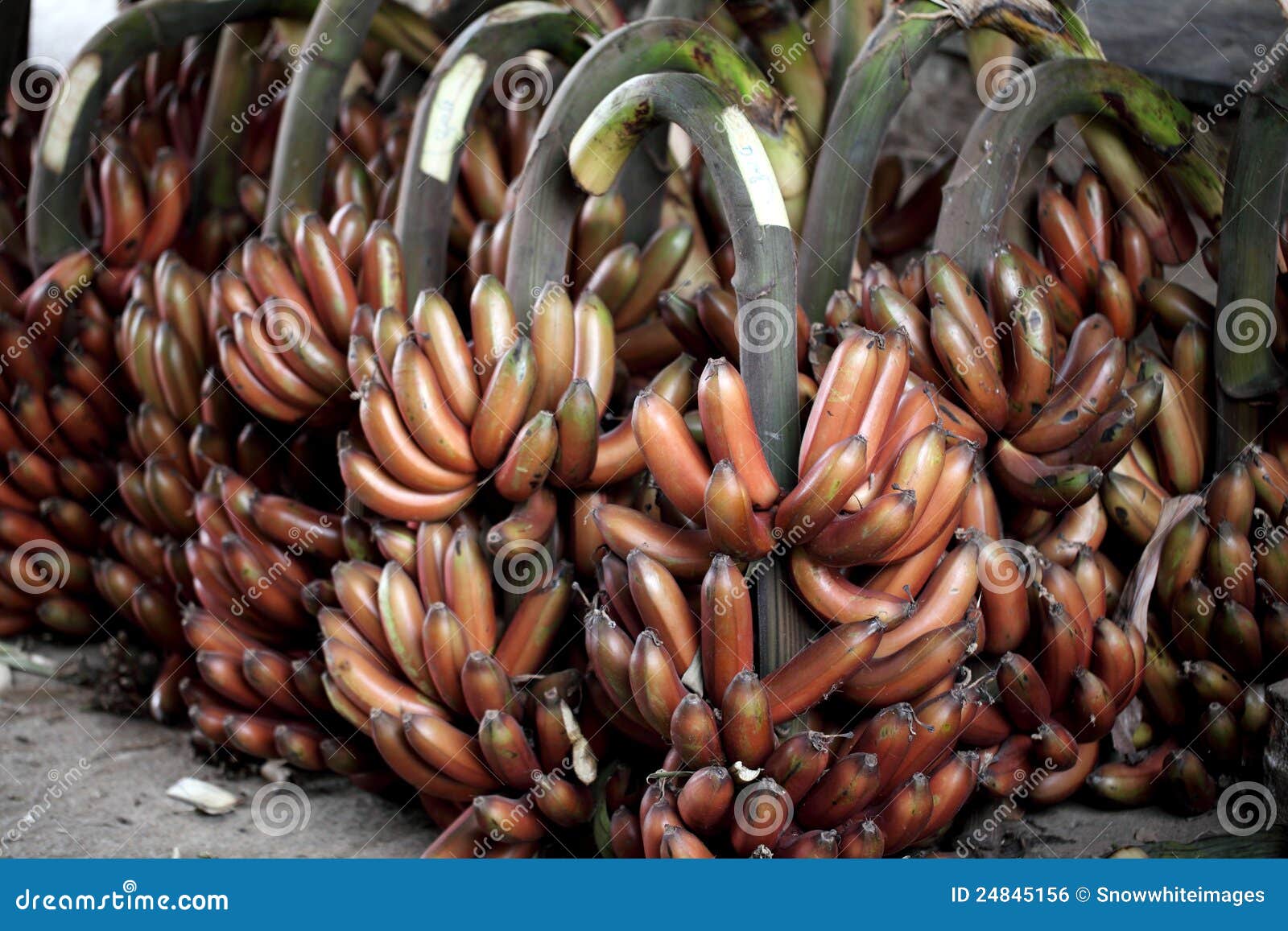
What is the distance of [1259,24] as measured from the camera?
2020mm

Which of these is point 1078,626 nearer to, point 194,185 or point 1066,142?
point 1066,142

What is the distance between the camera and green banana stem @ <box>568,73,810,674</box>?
4.38 ft

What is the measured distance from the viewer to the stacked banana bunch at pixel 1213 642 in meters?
1.47

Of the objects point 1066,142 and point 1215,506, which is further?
point 1066,142

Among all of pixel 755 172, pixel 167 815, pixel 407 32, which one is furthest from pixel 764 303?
pixel 407 32

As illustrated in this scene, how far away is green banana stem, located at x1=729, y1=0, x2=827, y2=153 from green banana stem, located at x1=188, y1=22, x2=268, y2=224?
0.88 m

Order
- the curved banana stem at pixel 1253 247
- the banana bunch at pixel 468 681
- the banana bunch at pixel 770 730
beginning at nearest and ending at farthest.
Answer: the banana bunch at pixel 770 730
the banana bunch at pixel 468 681
the curved banana stem at pixel 1253 247

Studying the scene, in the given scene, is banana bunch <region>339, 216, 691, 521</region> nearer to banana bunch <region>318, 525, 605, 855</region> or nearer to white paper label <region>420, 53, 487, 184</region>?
banana bunch <region>318, 525, 605, 855</region>

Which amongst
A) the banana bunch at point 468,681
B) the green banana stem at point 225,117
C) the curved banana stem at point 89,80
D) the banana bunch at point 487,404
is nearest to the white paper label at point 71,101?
the curved banana stem at point 89,80

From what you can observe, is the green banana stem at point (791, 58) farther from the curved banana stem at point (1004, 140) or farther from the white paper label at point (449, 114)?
the white paper label at point (449, 114)

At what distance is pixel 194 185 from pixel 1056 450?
1.54m

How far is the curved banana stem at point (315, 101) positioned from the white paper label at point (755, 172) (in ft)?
2.83

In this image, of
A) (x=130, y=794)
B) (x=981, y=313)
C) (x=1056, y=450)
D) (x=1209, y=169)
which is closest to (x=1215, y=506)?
(x=1056, y=450)

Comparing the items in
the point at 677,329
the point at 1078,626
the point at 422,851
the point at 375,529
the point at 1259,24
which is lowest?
the point at 422,851
